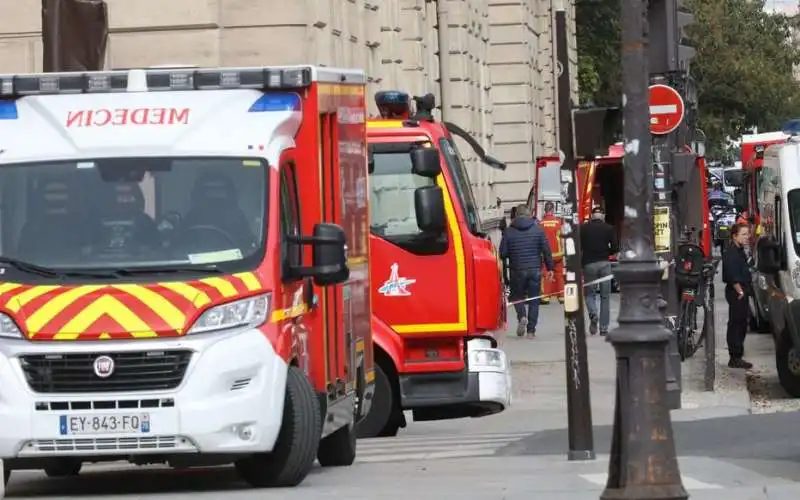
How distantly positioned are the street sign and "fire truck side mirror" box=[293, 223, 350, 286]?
800cm

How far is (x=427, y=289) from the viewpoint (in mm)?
16641

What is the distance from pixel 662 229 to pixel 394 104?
4568mm

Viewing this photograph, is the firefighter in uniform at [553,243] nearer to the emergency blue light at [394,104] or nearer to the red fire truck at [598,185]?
the red fire truck at [598,185]

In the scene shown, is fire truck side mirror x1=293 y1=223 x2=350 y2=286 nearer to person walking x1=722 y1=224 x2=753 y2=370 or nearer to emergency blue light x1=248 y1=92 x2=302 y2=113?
emergency blue light x1=248 y1=92 x2=302 y2=113

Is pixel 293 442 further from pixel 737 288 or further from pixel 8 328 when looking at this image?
pixel 737 288

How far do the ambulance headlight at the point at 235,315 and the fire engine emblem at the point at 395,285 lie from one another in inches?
190

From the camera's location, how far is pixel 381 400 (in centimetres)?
1691

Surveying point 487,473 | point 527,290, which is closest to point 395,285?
point 487,473

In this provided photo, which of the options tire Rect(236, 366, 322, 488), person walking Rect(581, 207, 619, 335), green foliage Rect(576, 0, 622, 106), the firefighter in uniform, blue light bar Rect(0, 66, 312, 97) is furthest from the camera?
green foliage Rect(576, 0, 622, 106)

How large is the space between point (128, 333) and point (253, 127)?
161 centimetres

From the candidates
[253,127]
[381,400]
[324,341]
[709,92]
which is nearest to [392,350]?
[381,400]

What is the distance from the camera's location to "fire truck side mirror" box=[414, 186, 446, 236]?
49.0 feet

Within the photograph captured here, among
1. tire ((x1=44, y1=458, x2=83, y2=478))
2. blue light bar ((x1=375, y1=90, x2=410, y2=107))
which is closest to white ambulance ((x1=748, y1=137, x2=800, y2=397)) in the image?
blue light bar ((x1=375, y1=90, x2=410, y2=107))

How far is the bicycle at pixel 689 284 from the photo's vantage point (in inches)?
955
